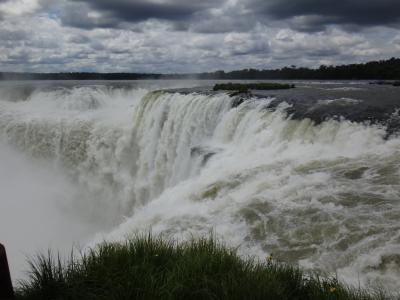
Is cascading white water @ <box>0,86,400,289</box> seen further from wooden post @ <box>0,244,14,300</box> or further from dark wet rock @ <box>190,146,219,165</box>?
wooden post @ <box>0,244,14,300</box>

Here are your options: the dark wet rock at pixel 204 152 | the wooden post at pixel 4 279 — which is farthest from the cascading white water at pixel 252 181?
the wooden post at pixel 4 279

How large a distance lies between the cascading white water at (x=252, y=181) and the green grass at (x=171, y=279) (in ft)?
4.52

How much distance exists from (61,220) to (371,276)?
50.5 feet

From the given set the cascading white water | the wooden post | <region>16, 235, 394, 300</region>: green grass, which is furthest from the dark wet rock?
the wooden post

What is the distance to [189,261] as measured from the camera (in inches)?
160

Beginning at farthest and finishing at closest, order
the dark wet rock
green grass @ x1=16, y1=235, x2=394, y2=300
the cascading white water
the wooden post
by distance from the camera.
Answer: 1. the dark wet rock
2. the cascading white water
3. green grass @ x1=16, y1=235, x2=394, y2=300
4. the wooden post

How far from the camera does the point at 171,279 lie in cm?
380

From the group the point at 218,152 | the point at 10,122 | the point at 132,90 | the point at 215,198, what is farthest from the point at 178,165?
the point at 132,90

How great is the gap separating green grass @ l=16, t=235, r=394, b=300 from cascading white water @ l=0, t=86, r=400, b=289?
1378 mm

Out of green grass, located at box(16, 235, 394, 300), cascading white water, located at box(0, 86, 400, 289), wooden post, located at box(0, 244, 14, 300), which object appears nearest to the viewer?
wooden post, located at box(0, 244, 14, 300)

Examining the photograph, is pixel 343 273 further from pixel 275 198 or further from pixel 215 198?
pixel 215 198

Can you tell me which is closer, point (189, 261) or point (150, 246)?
point (189, 261)

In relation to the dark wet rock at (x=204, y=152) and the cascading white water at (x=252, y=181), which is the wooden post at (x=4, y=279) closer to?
the cascading white water at (x=252, y=181)

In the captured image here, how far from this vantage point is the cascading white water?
579 cm
